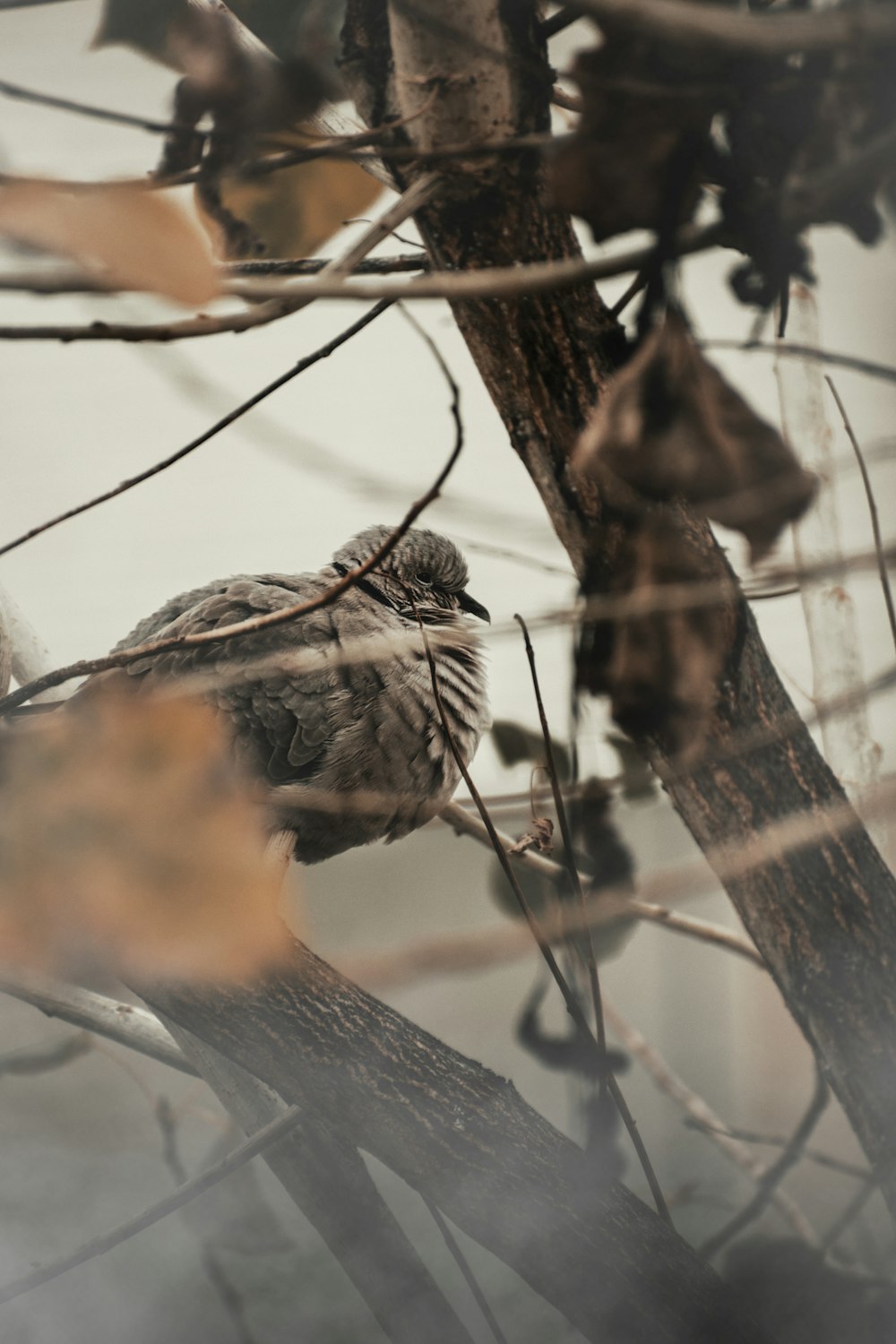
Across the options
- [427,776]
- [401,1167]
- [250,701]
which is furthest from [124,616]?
[401,1167]

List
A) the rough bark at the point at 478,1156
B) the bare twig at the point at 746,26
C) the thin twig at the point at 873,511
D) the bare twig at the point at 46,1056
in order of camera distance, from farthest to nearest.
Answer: the bare twig at the point at 46,1056 → the rough bark at the point at 478,1156 → the thin twig at the point at 873,511 → the bare twig at the point at 746,26

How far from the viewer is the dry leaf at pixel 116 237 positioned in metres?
0.30

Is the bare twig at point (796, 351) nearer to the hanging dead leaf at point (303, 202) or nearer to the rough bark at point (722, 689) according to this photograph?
the rough bark at point (722, 689)

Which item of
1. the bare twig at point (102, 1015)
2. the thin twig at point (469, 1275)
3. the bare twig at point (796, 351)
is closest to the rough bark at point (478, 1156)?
the thin twig at point (469, 1275)

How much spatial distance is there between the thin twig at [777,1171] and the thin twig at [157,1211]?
0.86 ft

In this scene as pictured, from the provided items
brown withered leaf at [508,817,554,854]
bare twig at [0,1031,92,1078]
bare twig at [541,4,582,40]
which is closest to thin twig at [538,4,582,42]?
bare twig at [541,4,582,40]

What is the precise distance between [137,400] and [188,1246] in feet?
1.57

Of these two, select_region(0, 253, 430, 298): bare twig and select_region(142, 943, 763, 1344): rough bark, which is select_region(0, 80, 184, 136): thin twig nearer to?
select_region(0, 253, 430, 298): bare twig

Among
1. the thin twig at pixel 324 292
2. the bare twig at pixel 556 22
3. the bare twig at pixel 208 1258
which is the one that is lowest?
the bare twig at pixel 208 1258

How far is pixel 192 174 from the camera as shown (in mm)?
360

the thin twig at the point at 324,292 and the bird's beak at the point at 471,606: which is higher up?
the thin twig at the point at 324,292

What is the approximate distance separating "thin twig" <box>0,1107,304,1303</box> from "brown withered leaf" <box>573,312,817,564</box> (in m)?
0.40

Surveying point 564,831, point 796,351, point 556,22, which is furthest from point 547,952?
point 556,22

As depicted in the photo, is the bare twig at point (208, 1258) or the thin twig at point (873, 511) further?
the bare twig at point (208, 1258)
